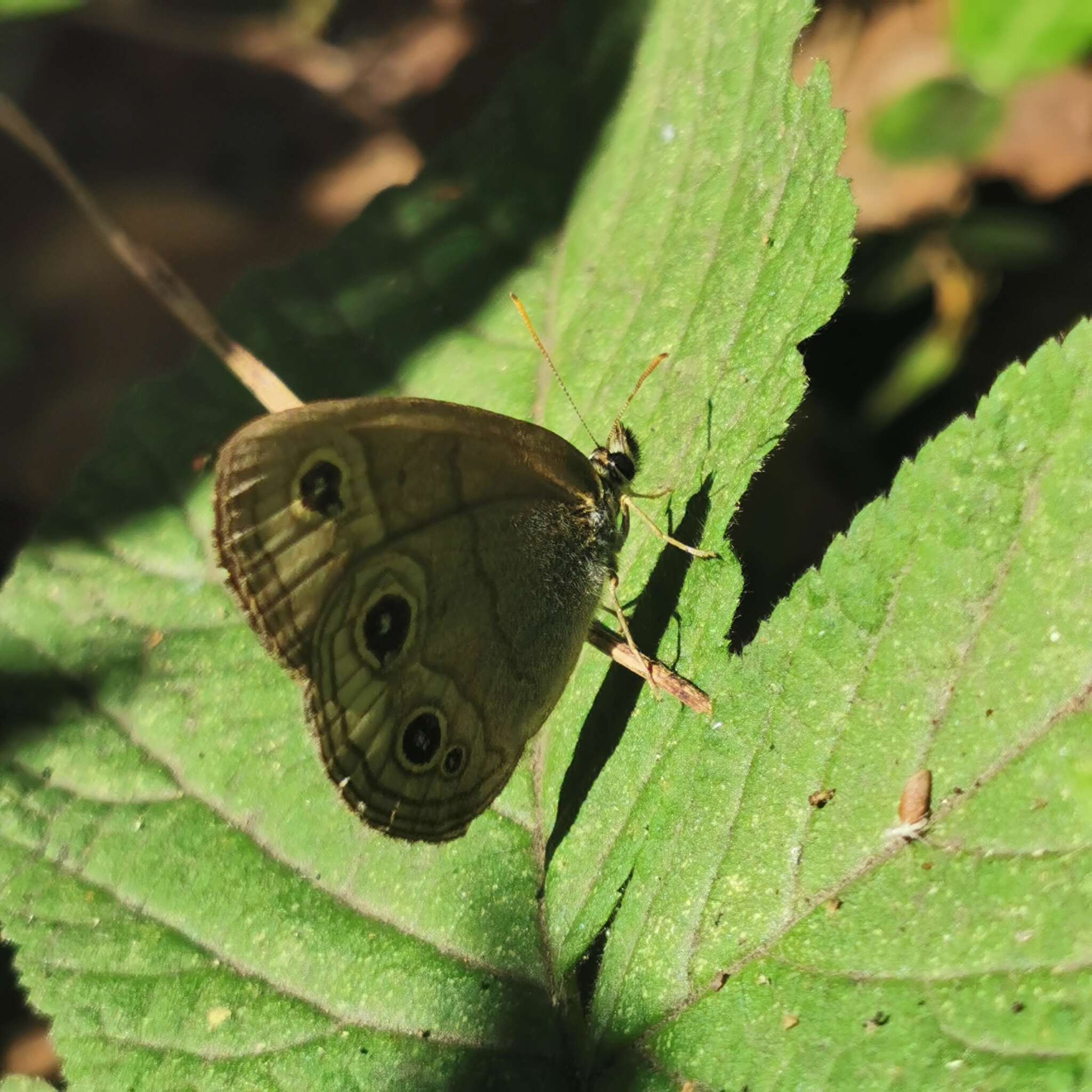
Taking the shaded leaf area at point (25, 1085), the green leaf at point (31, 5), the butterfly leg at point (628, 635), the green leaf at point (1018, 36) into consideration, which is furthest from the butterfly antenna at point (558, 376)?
the shaded leaf area at point (25, 1085)

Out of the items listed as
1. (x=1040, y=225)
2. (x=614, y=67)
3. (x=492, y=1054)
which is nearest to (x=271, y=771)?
(x=492, y=1054)

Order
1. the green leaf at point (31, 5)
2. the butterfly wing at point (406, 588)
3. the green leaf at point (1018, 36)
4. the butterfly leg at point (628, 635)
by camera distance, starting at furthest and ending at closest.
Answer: the green leaf at point (1018, 36) → the green leaf at point (31, 5) → the butterfly leg at point (628, 635) → the butterfly wing at point (406, 588)

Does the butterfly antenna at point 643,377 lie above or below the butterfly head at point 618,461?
above

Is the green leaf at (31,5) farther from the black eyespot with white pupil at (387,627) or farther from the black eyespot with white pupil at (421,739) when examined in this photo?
the black eyespot with white pupil at (421,739)

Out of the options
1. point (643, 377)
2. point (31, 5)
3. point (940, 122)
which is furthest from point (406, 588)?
point (940, 122)

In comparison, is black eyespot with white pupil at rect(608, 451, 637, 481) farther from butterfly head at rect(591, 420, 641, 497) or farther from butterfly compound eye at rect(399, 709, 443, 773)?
butterfly compound eye at rect(399, 709, 443, 773)

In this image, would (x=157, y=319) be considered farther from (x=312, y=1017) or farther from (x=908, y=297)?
(x=312, y=1017)

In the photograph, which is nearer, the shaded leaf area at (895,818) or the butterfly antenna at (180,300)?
the shaded leaf area at (895,818)

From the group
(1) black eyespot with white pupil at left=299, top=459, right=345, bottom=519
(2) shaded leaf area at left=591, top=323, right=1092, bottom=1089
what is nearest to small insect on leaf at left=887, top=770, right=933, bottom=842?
(2) shaded leaf area at left=591, top=323, right=1092, bottom=1089
